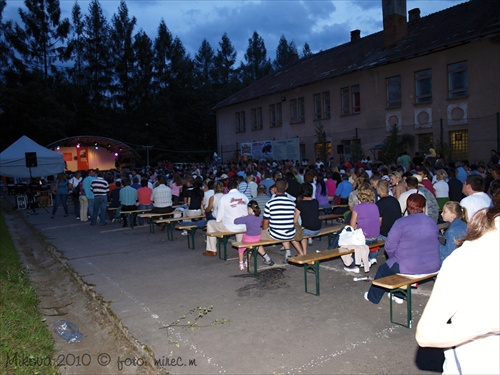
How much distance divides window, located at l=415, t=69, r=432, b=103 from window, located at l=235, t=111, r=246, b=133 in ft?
57.4

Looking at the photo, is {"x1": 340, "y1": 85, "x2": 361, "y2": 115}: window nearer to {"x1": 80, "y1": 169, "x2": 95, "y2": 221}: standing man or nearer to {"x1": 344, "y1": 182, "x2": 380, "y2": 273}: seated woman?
{"x1": 80, "y1": 169, "x2": 95, "y2": 221}: standing man

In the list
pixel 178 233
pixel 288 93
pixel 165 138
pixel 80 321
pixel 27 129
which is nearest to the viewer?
pixel 80 321

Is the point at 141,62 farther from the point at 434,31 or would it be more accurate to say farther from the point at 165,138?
the point at 434,31

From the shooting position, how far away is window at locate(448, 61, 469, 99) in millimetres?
20406

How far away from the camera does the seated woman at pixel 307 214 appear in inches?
316

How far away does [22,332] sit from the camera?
5234mm

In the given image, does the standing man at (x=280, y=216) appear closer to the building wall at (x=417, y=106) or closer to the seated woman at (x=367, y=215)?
the seated woman at (x=367, y=215)

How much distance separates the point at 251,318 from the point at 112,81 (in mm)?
56728

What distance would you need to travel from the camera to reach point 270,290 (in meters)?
6.50

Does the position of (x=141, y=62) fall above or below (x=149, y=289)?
above

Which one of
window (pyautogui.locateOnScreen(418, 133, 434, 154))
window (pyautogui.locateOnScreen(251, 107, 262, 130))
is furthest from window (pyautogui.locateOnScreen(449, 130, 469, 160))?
window (pyautogui.locateOnScreen(251, 107, 262, 130))

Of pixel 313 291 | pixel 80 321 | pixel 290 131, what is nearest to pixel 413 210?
pixel 313 291

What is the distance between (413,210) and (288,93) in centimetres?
2781

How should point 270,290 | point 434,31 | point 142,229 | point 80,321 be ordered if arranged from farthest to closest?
1. point 434,31
2. point 142,229
3. point 270,290
4. point 80,321
